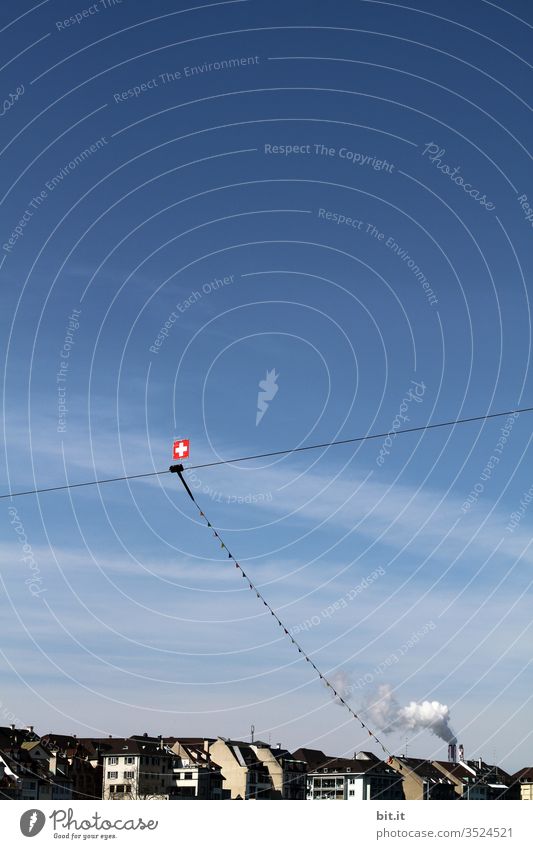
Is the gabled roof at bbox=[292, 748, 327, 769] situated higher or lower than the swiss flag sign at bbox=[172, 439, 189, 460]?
higher

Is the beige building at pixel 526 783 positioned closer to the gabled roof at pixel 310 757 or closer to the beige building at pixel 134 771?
the gabled roof at pixel 310 757

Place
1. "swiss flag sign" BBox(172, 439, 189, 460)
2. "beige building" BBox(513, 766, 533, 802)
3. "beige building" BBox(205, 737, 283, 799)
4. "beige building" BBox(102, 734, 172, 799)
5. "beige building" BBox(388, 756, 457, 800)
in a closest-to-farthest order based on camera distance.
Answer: "swiss flag sign" BBox(172, 439, 189, 460)
"beige building" BBox(102, 734, 172, 799)
"beige building" BBox(205, 737, 283, 799)
"beige building" BBox(388, 756, 457, 800)
"beige building" BBox(513, 766, 533, 802)

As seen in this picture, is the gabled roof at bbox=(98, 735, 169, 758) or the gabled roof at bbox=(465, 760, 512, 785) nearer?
the gabled roof at bbox=(98, 735, 169, 758)

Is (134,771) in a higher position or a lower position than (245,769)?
lower

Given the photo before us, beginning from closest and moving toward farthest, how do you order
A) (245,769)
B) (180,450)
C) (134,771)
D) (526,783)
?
(180,450), (134,771), (245,769), (526,783)

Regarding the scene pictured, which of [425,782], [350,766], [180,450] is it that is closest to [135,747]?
[350,766]

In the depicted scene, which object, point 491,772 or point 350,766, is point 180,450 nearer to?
point 350,766

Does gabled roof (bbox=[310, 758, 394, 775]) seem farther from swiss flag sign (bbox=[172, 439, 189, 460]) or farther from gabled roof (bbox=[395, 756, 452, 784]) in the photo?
swiss flag sign (bbox=[172, 439, 189, 460])

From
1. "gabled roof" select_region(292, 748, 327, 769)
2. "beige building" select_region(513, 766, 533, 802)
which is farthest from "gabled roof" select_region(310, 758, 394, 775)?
"beige building" select_region(513, 766, 533, 802)

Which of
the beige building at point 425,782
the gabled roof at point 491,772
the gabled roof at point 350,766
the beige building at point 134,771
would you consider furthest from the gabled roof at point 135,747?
the gabled roof at point 491,772

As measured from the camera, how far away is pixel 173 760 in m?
139
